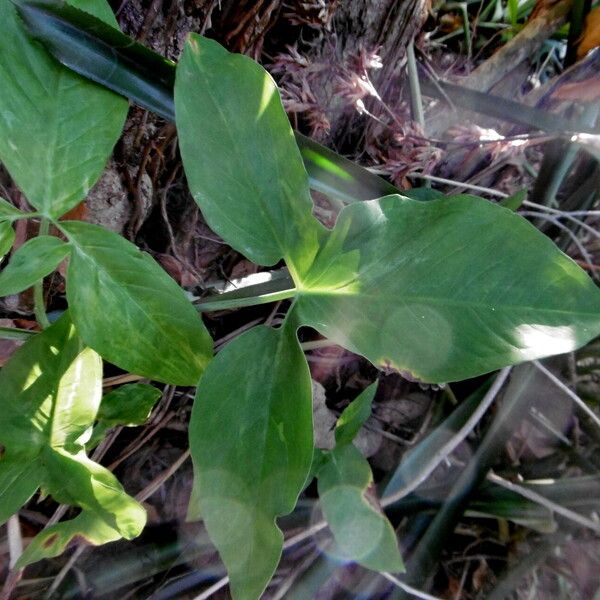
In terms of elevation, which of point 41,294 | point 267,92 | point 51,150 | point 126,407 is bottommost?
point 126,407

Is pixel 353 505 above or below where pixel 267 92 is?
below

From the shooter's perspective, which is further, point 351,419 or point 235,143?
point 351,419

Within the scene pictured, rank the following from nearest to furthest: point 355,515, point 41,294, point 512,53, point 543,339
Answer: point 543,339 < point 41,294 < point 355,515 < point 512,53

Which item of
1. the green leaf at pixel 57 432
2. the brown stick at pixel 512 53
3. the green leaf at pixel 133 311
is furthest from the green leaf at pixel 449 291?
the brown stick at pixel 512 53

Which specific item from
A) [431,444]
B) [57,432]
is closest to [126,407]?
[57,432]

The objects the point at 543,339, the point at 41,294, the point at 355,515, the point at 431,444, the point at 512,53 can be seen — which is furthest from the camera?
the point at 512,53

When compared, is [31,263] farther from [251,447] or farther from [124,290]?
[251,447]

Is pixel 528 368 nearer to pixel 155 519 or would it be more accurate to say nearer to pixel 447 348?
pixel 447 348
